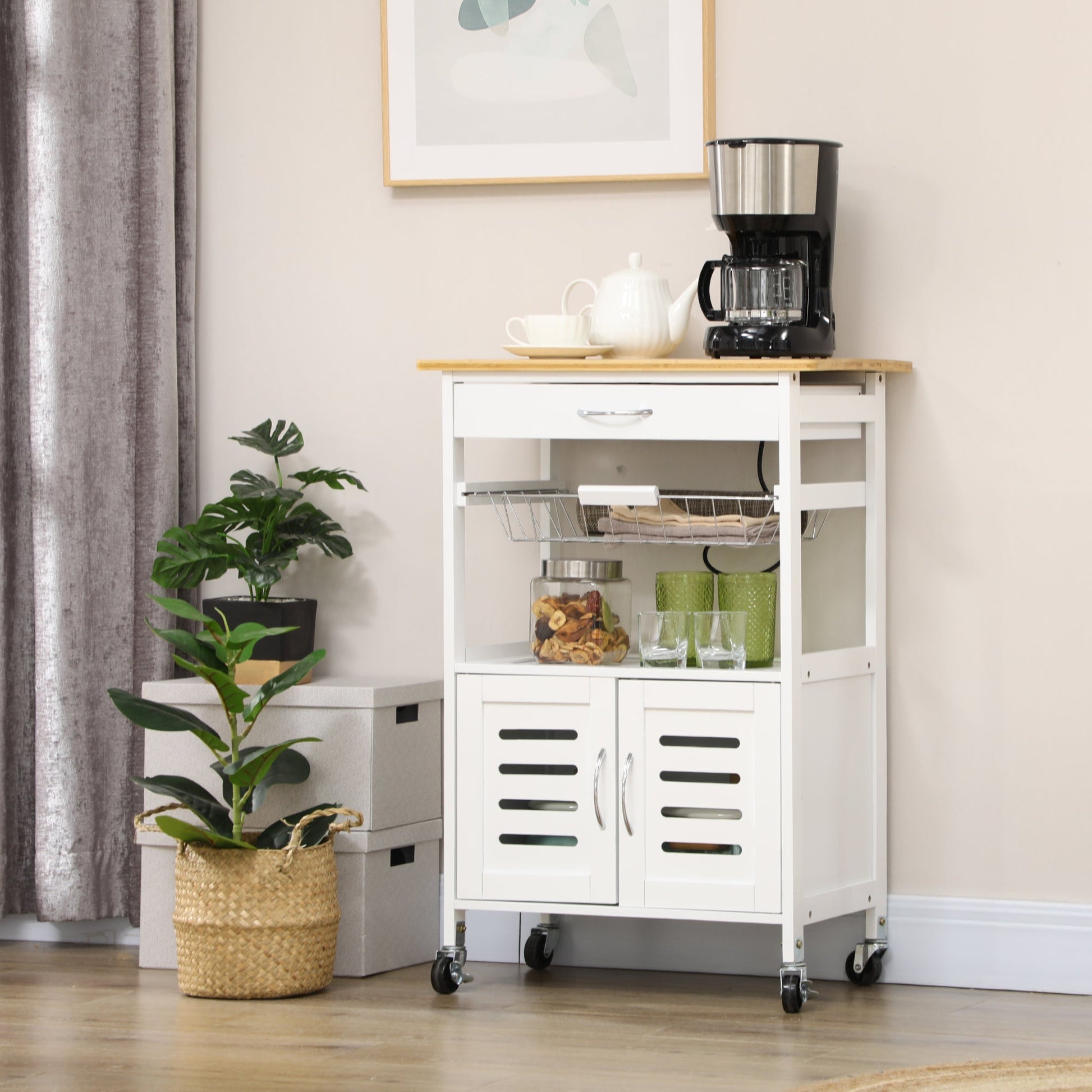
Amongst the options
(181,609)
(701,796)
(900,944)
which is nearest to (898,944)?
(900,944)

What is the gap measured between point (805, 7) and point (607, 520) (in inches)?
37.2

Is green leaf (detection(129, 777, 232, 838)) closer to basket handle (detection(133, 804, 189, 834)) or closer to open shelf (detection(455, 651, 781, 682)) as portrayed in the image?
basket handle (detection(133, 804, 189, 834))

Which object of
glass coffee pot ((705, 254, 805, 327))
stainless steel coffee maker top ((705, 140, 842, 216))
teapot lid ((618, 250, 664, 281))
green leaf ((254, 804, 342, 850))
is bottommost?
green leaf ((254, 804, 342, 850))

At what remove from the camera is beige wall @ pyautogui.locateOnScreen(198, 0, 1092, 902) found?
2.75m

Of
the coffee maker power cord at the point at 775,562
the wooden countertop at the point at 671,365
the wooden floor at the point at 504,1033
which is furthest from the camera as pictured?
the coffee maker power cord at the point at 775,562

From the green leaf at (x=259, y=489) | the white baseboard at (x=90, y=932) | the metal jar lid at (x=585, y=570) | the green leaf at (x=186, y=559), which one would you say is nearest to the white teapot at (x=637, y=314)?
the metal jar lid at (x=585, y=570)

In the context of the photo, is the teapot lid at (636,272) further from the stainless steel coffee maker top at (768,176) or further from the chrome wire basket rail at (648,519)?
the chrome wire basket rail at (648,519)

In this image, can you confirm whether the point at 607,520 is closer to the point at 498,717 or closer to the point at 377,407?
the point at 498,717

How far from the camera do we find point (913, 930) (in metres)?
2.79

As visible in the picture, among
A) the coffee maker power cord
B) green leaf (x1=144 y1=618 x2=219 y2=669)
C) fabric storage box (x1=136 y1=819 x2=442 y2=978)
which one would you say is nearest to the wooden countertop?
the coffee maker power cord

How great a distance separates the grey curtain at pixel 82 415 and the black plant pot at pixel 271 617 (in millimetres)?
209

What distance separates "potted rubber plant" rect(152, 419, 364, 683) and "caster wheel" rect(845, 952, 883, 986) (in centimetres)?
105

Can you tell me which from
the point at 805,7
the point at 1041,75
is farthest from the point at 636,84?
the point at 1041,75

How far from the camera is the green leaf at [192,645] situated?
2.65 metres
